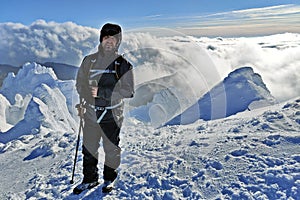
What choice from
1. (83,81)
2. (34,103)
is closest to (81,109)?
(83,81)

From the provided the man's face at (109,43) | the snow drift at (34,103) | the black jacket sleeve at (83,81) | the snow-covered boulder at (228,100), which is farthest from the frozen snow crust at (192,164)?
the snow drift at (34,103)

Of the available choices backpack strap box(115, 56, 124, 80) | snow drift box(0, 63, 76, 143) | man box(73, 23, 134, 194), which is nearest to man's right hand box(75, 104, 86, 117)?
man box(73, 23, 134, 194)

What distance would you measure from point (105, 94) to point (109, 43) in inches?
32.9

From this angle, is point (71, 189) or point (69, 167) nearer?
point (71, 189)

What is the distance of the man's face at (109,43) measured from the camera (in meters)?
5.01

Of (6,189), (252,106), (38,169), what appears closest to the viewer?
(6,189)

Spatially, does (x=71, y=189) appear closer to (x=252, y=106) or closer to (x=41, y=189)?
(x=41, y=189)

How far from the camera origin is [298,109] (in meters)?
8.68

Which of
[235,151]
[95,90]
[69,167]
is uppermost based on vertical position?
[95,90]

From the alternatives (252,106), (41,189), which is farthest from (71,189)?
(252,106)

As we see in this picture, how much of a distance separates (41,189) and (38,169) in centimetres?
158

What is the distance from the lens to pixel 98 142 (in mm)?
5570

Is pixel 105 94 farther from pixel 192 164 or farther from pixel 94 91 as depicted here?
pixel 192 164

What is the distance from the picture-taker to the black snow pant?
213 inches
